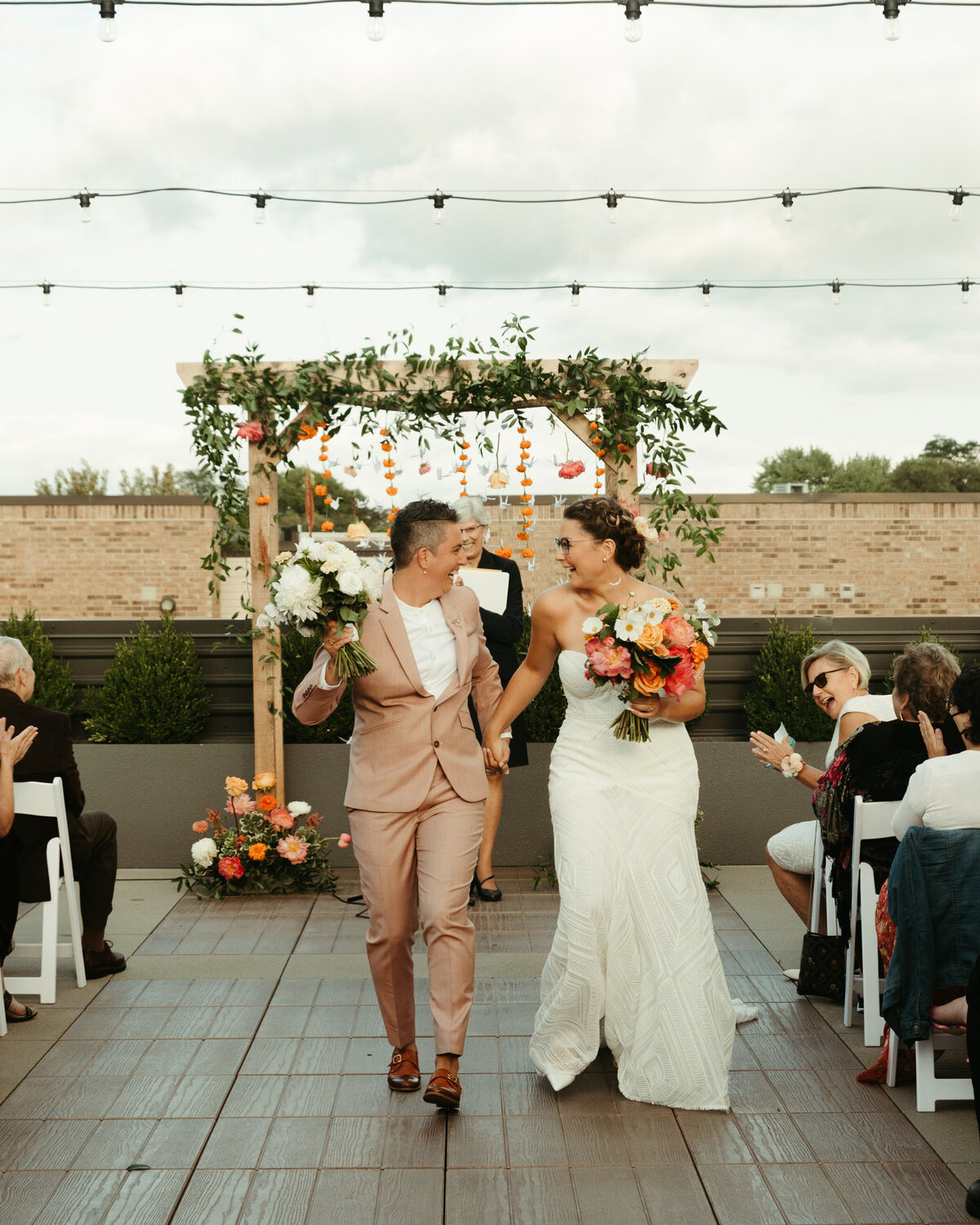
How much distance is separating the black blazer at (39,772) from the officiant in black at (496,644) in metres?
2.01

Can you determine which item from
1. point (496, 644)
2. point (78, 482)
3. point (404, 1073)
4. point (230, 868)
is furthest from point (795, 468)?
point (404, 1073)

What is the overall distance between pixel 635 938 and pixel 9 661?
2631 mm

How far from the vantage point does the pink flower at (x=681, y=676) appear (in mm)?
3400

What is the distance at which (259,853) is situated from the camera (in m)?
5.90

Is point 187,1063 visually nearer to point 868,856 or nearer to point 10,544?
point 868,856

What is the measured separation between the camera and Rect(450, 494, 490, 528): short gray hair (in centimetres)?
545

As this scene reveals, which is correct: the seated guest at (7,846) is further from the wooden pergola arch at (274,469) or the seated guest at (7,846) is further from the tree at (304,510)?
the tree at (304,510)

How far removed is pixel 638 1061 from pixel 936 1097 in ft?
2.88

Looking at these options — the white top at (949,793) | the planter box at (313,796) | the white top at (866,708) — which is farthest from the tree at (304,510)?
the white top at (949,793)

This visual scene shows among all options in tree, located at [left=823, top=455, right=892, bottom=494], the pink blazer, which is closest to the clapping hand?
the pink blazer

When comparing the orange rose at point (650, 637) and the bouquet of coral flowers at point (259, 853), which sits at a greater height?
the orange rose at point (650, 637)

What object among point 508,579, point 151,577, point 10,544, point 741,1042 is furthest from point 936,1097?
point 10,544

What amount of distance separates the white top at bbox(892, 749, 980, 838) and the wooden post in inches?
154

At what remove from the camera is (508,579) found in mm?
5863
